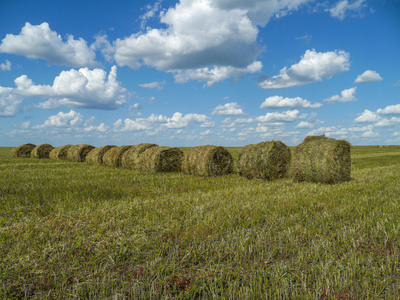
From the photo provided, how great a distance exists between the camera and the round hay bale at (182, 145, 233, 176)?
515 inches

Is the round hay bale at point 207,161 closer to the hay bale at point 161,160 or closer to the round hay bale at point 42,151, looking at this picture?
the hay bale at point 161,160

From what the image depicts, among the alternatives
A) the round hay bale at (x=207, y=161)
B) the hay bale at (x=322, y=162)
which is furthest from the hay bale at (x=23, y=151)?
the hay bale at (x=322, y=162)

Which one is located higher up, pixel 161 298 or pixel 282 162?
pixel 282 162

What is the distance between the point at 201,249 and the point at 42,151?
101ft

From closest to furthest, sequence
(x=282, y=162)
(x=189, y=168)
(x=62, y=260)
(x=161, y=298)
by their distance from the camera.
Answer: (x=161, y=298) → (x=62, y=260) → (x=282, y=162) → (x=189, y=168)

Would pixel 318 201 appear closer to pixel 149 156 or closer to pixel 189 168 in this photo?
pixel 189 168

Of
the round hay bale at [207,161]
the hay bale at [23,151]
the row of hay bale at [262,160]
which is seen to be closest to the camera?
the row of hay bale at [262,160]

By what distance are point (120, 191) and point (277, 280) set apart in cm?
641

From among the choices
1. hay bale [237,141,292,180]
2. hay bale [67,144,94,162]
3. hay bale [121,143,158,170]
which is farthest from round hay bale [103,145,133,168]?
hay bale [237,141,292,180]

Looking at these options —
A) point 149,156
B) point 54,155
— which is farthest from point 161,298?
point 54,155

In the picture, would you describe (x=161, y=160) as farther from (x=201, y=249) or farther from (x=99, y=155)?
(x=201, y=249)

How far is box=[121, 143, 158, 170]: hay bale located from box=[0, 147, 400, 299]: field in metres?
9.48

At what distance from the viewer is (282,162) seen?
12.5 metres

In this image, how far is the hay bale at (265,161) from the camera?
12.0 m
